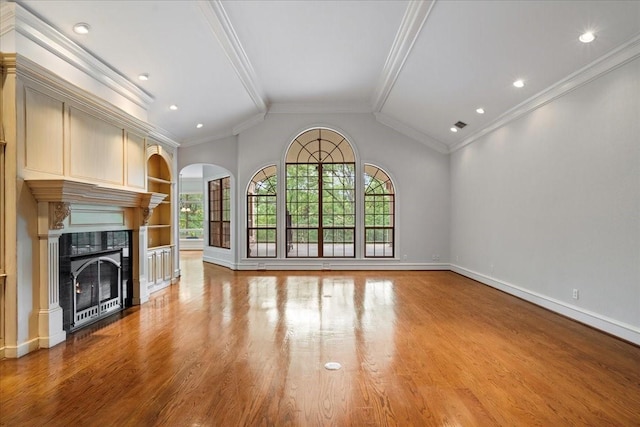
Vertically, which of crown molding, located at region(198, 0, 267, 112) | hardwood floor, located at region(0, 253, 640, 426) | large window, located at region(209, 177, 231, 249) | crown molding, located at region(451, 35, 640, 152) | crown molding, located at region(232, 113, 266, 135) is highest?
crown molding, located at region(198, 0, 267, 112)

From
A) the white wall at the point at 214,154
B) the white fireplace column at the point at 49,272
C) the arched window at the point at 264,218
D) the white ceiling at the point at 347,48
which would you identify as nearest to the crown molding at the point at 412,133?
the white ceiling at the point at 347,48

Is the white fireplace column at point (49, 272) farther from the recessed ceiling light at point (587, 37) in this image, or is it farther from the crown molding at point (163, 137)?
the recessed ceiling light at point (587, 37)

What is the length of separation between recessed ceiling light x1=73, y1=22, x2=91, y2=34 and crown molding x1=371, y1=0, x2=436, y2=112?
140 inches

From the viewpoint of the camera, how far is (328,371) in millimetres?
3049

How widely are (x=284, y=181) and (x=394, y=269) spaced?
10.8ft

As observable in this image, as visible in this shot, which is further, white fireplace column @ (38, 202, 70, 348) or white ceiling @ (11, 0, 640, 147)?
white ceiling @ (11, 0, 640, 147)

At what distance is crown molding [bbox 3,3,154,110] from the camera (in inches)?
135

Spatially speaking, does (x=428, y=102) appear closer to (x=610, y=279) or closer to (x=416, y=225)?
(x=416, y=225)

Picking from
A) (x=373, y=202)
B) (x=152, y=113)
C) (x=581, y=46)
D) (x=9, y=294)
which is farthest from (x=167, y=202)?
(x=581, y=46)

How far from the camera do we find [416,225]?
344 inches

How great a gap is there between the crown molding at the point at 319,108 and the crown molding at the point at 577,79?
3.14 m

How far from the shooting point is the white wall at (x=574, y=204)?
3758 millimetres

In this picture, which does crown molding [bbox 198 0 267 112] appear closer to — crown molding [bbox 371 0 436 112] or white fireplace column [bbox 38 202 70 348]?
crown molding [bbox 371 0 436 112]

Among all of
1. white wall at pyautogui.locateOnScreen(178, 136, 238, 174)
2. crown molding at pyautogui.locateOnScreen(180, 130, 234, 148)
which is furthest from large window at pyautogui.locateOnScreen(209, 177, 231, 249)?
crown molding at pyautogui.locateOnScreen(180, 130, 234, 148)
